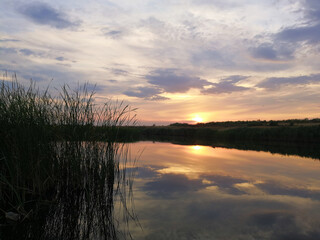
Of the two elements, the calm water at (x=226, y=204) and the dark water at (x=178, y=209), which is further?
the calm water at (x=226, y=204)

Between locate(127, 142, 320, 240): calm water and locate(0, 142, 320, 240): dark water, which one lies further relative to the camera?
locate(127, 142, 320, 240): calm water

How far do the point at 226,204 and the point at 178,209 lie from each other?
3.10 feet

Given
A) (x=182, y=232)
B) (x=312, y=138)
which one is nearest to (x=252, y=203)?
(x=182, y=232)

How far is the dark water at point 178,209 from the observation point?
2.93 m

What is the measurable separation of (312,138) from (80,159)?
18.4 metres

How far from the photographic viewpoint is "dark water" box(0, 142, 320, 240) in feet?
9.60

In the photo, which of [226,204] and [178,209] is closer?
[178,209]

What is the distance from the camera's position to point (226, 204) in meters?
4.10

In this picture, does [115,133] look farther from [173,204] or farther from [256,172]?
[256,172]

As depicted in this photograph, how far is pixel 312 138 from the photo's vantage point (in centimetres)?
1717

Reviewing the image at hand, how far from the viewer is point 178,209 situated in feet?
12.5

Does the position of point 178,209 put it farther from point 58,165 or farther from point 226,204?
point 58,165

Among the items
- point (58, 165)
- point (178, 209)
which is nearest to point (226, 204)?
point (178, 209)

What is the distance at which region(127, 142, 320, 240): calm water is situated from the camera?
3.03m
